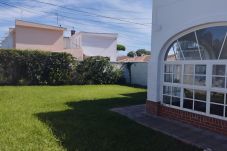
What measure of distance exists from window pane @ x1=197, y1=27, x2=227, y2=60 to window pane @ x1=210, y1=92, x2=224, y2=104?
3.51 feet

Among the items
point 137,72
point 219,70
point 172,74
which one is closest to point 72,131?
point 172,74

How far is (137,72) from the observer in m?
23.7

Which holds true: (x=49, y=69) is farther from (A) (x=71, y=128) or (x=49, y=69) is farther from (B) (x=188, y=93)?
(B) (x=188, y=93)

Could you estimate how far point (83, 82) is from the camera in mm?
22266

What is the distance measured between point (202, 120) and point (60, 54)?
14.9 metres

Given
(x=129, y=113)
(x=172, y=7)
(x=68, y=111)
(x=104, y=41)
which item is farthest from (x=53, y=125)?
(x=104, y=41)

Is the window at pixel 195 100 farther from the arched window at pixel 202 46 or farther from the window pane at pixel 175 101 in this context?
the arched window at pixel 202 46

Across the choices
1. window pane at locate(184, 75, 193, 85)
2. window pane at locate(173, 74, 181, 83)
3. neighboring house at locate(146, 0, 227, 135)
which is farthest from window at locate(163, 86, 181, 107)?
window pane at locate(184, 75, 193, 85)

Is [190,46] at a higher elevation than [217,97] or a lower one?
higher

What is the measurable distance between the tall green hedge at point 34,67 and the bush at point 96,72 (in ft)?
3.59

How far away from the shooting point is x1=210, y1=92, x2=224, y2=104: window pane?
25.4ft

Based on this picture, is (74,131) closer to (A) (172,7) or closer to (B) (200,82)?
(B) (200,82)

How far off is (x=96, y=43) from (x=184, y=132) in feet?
106

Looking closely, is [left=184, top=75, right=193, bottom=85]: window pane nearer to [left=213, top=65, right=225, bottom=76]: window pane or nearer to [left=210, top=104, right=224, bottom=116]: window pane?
[left=213, top=65, right=225, bottom=76]: window pane
